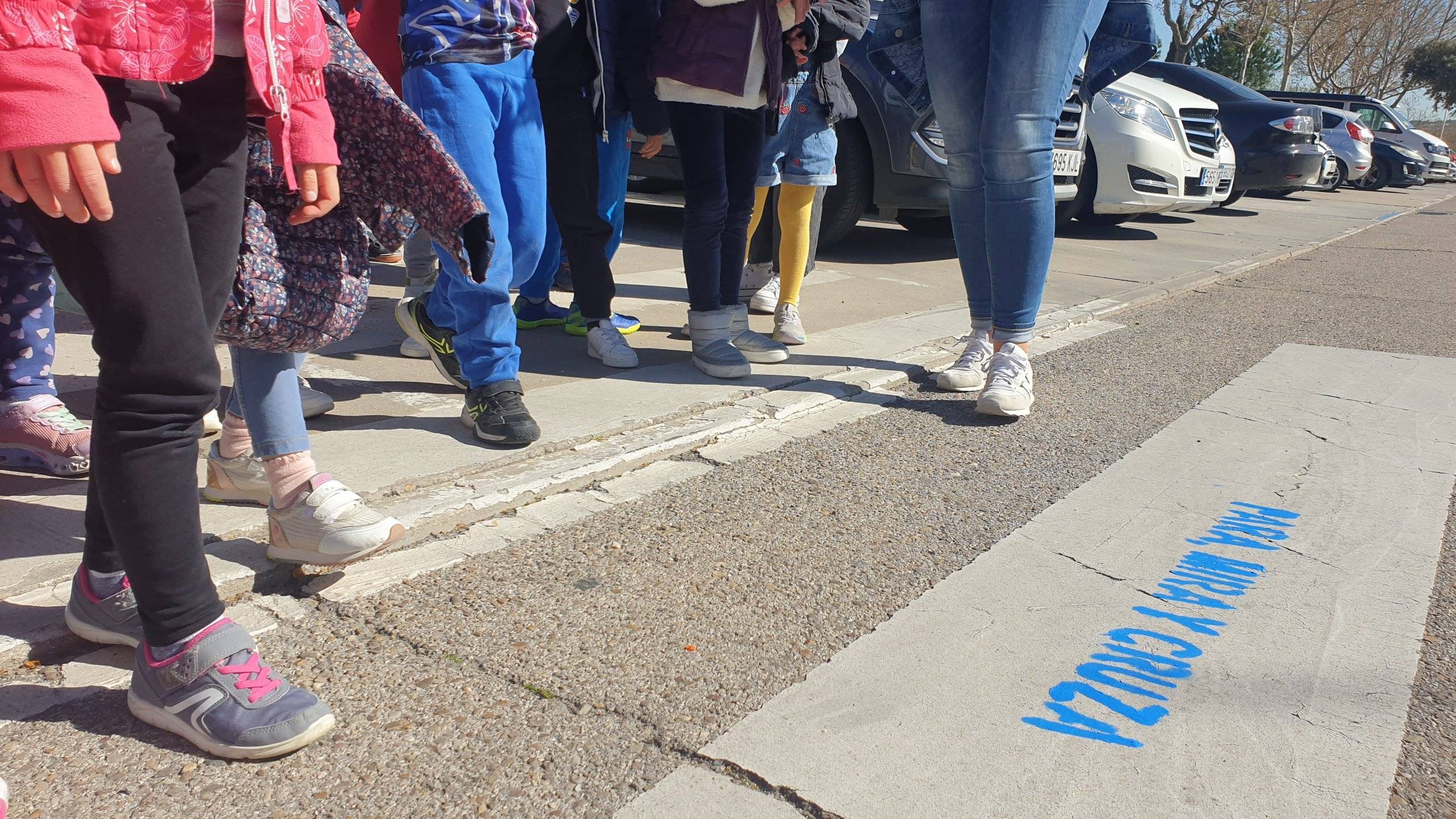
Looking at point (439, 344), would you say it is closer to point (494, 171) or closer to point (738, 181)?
point (494, 171)

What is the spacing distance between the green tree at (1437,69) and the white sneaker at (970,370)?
195ft

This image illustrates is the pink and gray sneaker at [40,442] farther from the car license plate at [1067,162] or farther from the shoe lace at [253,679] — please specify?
the car license plate at [1067,162]

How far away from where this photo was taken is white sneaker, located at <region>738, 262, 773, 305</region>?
5.12 m

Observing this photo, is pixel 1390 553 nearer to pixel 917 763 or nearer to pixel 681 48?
pixel 917 763

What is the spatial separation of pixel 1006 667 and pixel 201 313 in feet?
4.67

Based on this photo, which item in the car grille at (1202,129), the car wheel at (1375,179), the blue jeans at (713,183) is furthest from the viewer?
the car wheel at (1375,179)

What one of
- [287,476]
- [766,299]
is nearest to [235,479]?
[287,476]

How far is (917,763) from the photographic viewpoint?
62.7 inches

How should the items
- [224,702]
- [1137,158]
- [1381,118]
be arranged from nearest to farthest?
[224,702]
[1137,158]
[1381,118]

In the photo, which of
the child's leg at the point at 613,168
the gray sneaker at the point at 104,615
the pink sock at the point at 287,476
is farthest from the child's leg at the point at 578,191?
the gray sneaker at the point at 104,615

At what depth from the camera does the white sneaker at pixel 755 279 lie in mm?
5125

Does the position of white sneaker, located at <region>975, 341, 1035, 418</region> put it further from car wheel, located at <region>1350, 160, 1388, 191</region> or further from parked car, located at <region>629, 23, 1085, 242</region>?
car wheel, located at <region>1350, 160, 1388, 191</region>

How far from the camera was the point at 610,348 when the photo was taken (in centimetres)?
376

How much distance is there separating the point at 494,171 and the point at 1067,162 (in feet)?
16.7
